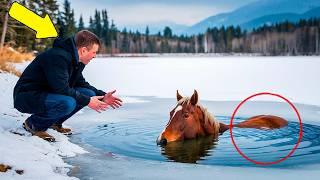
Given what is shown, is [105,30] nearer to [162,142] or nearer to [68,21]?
[68,21]

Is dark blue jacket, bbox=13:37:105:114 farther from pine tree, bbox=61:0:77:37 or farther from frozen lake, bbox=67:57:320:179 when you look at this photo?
pine tree, bbox=61:0:77:37

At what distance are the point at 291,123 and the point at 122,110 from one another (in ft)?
12.5

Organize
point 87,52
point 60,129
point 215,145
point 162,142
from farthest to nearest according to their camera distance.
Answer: point 60,129 < point 215,145 < point 162,142 < point 87,52

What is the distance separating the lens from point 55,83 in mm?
5109

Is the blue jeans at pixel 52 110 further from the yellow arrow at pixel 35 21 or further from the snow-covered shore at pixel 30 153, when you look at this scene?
the yellow arrow at pixel 35 21

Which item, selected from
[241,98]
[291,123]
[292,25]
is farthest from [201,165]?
[292,25]

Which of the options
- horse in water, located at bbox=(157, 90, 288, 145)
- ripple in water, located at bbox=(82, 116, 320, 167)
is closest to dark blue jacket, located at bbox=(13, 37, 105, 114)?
ripple in water, located at bbox=(82, 116, 320, 167)

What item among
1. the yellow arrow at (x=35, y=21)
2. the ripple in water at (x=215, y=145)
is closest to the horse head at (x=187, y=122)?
the ripple in water at (x=215, y=145)

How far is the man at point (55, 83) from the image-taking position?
5.10m

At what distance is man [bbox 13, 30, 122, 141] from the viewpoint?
510 cm

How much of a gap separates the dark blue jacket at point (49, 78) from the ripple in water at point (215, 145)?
0.99 m

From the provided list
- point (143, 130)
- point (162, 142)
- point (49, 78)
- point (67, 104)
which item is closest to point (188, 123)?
point (162, 142)

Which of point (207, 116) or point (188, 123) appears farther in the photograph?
point (207, 116)

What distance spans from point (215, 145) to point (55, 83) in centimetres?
229
